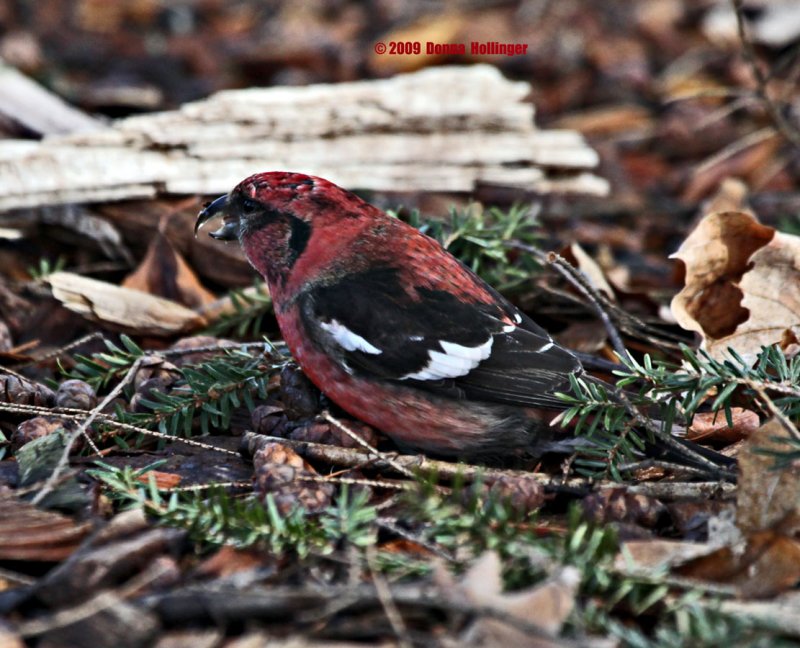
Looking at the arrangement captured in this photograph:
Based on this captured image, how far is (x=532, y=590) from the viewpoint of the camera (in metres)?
2.05

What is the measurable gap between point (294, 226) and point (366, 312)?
47 centimetres

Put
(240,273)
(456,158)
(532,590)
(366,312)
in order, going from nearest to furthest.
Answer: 1. (532,590)
2. (366,312)
3. (240,273)
4. (456,158)

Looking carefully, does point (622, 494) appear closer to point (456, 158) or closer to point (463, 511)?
point (463, 511)

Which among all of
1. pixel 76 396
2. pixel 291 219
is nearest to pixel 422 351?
pixel 291 219

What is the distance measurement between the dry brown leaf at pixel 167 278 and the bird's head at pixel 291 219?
733mm

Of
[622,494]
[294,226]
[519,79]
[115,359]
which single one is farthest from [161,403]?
[519,79]

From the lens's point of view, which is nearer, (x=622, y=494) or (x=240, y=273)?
(x=622, y=494)

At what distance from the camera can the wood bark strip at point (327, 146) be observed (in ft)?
13.8

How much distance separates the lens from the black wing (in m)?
2.97

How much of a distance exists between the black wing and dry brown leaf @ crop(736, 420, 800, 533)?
60cm

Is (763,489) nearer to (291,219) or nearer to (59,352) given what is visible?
(291,219)

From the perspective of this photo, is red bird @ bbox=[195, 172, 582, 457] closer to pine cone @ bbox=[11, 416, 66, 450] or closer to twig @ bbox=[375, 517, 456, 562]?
twig @ bbox=[375, 517, 456, 562]

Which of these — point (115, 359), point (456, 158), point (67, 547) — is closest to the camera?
point (67, 547)

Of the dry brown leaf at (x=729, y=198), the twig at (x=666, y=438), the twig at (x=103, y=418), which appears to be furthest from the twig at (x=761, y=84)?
the twig at (x=103, y=418)
